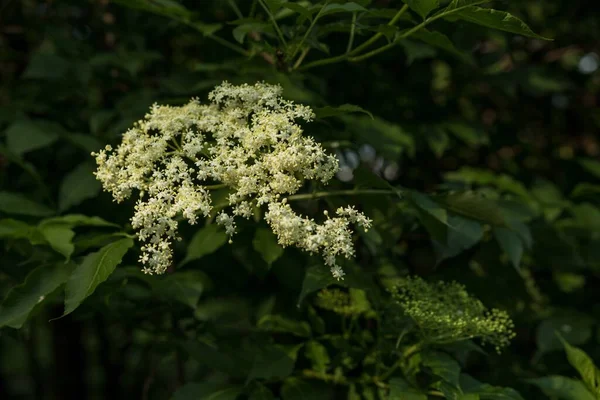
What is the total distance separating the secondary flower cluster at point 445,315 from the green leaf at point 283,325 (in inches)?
14.3

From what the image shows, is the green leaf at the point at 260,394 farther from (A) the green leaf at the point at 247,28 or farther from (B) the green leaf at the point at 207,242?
(A) the green leaf at the point at 247,28

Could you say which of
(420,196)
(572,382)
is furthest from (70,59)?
(572,382)

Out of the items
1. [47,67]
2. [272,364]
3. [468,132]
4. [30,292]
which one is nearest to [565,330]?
[468,132]

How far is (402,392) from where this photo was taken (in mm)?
2111

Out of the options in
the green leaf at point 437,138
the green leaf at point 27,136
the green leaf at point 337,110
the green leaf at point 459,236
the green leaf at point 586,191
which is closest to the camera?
the green leaf at point 337,110

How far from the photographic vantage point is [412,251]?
345cm

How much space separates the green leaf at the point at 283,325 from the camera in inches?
97.0

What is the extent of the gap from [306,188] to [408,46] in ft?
2.27

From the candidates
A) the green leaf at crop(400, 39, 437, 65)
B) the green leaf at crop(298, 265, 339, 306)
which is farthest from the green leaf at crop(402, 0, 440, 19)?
the green leaf at crop(298, 265, 339, 306)

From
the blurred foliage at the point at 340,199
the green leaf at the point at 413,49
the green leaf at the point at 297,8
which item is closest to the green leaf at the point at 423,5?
the blurred foliage at the point at 340,199

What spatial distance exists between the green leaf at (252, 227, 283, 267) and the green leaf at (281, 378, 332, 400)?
1.48ft

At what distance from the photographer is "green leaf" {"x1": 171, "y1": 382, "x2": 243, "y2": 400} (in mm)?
2318

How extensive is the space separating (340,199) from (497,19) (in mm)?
797

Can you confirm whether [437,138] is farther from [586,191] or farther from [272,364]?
[272,364]
